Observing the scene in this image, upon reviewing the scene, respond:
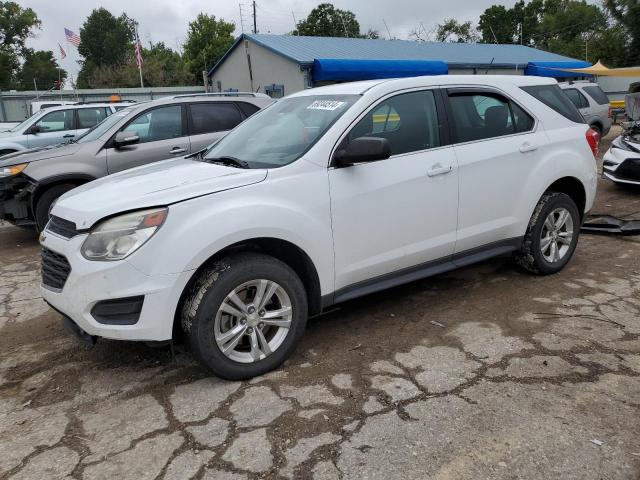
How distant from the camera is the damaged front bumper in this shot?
21.4ft

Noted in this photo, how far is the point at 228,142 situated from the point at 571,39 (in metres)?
62.1

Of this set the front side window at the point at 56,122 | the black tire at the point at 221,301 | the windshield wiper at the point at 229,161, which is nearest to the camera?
the black tire at the point at 221,301

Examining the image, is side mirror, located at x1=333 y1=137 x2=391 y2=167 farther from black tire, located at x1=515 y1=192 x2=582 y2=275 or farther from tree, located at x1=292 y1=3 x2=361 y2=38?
tree, located at x1=292 y1=3 x2=361 y2=38

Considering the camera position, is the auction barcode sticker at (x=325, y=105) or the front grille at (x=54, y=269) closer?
the front grille at (x=54, y=269)

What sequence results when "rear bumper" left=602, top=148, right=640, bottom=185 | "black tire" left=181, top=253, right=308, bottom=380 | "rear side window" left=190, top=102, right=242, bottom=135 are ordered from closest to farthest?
"black tire" left=181, top=253, right=308, bottom=380 < "rear side window" left=190, top=102, right=242, bottom=135 < "rear bumper" left=602, top=148, right=640, bottom=185

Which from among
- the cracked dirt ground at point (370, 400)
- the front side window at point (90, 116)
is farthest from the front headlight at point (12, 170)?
the front side window at point (90, 116)

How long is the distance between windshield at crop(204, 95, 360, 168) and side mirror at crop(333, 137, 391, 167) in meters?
0.27

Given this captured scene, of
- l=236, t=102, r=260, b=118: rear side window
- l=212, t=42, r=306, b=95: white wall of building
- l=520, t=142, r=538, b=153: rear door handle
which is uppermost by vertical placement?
l=212, t=42, r=306, b=95: white wall of building

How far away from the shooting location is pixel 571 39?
56.1 m

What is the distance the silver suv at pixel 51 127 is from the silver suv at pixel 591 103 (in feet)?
39.4

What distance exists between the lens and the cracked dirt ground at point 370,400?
97.9 inches

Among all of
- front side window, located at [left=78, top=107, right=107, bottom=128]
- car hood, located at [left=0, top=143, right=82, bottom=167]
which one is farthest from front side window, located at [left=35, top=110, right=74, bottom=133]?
car hood, located at [left=0, top=143, right=82, bottom=167]

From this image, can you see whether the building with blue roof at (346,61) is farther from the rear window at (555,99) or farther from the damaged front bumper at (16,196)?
the rear window at (555,99)

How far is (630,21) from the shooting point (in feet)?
131
